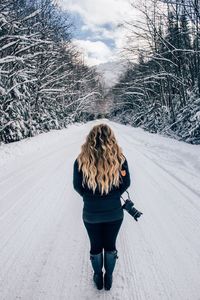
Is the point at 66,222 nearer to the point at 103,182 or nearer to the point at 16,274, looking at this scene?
the point at 16,274

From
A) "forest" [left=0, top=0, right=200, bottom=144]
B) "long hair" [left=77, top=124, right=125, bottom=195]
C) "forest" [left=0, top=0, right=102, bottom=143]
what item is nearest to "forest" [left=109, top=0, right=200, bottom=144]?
"forest" [left=0, top=0, right=200, bottom=144]

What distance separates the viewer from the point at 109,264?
143 inches

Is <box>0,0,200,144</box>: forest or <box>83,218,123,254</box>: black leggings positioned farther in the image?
<box>0,0,200,144</box>: forest

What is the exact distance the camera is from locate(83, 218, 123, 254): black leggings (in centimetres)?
347

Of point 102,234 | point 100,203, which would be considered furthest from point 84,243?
point 100,203

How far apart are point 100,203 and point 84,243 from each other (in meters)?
1.79

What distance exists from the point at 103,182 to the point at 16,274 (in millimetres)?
1829

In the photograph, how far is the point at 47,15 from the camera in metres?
26.8

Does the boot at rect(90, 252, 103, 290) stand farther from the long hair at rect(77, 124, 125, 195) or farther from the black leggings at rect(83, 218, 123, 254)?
the long hair at rect(77, 124, 125, 195)

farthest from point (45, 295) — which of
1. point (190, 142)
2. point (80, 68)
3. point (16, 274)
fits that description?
→ point (80, 68)

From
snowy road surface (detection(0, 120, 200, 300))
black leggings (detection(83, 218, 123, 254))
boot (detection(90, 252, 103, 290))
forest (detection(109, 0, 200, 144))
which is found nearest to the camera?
black leggings (detection(83, 218, 123, 254))

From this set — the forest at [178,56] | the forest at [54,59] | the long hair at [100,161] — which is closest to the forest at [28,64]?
the forest at [54,59]

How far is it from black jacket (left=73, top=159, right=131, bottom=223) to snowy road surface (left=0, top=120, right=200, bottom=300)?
933 mm

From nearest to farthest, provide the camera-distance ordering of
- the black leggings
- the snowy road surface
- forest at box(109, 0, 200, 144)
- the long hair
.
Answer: the long hair, the black leggings, the snowy road surface, forest at box(109, 0, 200, 144)
